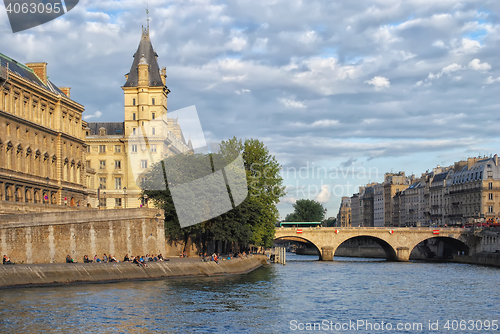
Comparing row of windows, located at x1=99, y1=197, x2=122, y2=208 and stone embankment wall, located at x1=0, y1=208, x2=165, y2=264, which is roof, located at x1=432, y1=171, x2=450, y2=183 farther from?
stone embankment wall, located at x1=0, y1=208, x2=165, y2=264

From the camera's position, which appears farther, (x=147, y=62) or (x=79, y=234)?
(x=147, y=62)

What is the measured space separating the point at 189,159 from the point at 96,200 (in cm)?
2756

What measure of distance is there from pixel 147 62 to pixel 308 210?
92.0m

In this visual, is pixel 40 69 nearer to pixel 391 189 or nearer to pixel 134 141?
pixel 134 141

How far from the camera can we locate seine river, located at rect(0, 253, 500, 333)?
31.9 metres

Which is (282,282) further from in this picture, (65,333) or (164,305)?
(65,333)

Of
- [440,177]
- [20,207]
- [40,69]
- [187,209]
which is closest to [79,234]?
[20,207]

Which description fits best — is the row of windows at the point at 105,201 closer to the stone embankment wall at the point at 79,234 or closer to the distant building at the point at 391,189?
the stone embankment wall at the point at 79,234

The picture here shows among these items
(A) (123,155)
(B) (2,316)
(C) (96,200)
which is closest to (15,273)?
(B) (2,316)

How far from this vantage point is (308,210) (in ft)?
604

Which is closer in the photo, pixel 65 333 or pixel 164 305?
pixel 65 333

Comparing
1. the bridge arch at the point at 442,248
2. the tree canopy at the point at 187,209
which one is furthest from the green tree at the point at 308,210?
the tree canopy at the point at 187,209

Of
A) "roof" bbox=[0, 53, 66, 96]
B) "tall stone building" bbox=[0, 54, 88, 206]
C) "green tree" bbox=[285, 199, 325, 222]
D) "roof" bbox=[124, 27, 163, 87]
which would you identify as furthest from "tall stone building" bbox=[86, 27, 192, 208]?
"green tree" bbox=[285, 199, 325, 222]

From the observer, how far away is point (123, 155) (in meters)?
100
